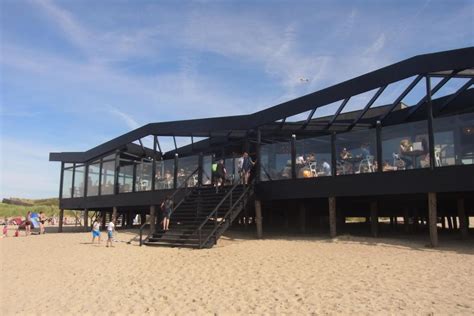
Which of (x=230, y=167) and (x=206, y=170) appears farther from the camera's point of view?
(x=206, y=170)

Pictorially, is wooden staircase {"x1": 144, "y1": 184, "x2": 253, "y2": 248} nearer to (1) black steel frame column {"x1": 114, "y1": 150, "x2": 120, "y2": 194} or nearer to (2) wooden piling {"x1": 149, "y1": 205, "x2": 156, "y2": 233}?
(2) wooden piling {"x1": 149, "y1": 205, "x2": 156, "y2": 233}

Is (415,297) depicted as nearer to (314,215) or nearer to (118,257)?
(118,257)

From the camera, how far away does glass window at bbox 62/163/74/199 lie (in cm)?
2622

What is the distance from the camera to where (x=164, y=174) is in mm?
19453

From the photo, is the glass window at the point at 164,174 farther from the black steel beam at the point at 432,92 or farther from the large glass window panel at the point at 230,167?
the black steel beam at the point at 432,92

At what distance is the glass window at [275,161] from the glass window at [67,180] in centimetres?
1490

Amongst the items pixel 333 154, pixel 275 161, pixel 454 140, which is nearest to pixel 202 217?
pixel 275 161

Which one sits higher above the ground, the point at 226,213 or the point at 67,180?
the point at 67,180

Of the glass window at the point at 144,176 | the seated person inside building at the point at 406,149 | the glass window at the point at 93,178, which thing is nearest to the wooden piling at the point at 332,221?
the seated person inside building at the point at 406,149

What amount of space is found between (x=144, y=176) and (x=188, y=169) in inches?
110

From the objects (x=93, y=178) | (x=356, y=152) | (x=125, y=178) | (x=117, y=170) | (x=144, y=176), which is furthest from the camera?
(x=93, y=178)

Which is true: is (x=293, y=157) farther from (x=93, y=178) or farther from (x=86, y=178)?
(x=86, y=178)

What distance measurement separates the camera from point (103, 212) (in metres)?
29.1

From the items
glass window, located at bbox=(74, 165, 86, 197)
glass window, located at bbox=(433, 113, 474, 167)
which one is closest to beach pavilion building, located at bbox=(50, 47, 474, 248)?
glass window, located at bbox=(433, 113, 474, 167)
